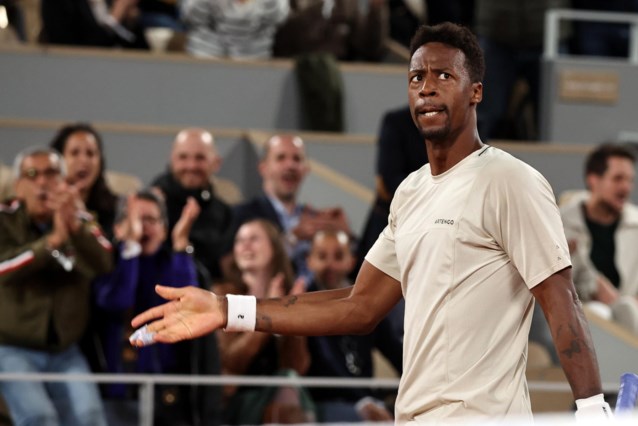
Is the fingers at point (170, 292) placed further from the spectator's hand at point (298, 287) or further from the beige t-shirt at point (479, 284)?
the spectator's hand at point (298, 287)

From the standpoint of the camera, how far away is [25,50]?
1046 cm

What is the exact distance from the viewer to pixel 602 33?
1203 centimetres

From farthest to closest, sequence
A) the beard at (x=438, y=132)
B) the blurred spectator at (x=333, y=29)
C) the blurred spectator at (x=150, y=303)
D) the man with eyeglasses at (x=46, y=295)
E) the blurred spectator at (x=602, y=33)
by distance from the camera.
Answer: the blurred spectator at (x=602, y=33) → the blurred spectator at (x=333, y=29) → the blurred spectator at (x=150, y=303) → the man with eyeglasses at (x=46, y=295) → the beard at (x=438, y=132)

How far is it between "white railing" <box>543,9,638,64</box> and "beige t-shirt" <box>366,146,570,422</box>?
7798 mm

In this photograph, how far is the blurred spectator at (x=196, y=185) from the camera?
791 centimetres

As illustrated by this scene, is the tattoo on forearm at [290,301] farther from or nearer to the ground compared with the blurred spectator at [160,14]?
nearer to the ground

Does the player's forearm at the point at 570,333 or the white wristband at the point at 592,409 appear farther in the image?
the player's forearm at the point at 570,333

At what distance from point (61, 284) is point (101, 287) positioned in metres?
0.21

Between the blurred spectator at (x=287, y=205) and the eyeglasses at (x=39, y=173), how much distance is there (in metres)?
1.37

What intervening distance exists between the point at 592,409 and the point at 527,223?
50 centimetres

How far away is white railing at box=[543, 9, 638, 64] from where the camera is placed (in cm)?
1125

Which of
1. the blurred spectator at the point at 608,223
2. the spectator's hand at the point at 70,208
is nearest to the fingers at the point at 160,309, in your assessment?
the spectator's hand at the point at 70,208

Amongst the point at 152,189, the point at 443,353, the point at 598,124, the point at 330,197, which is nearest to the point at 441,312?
the point at 443,353

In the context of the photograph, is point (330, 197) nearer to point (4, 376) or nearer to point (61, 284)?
point (61, 284)
